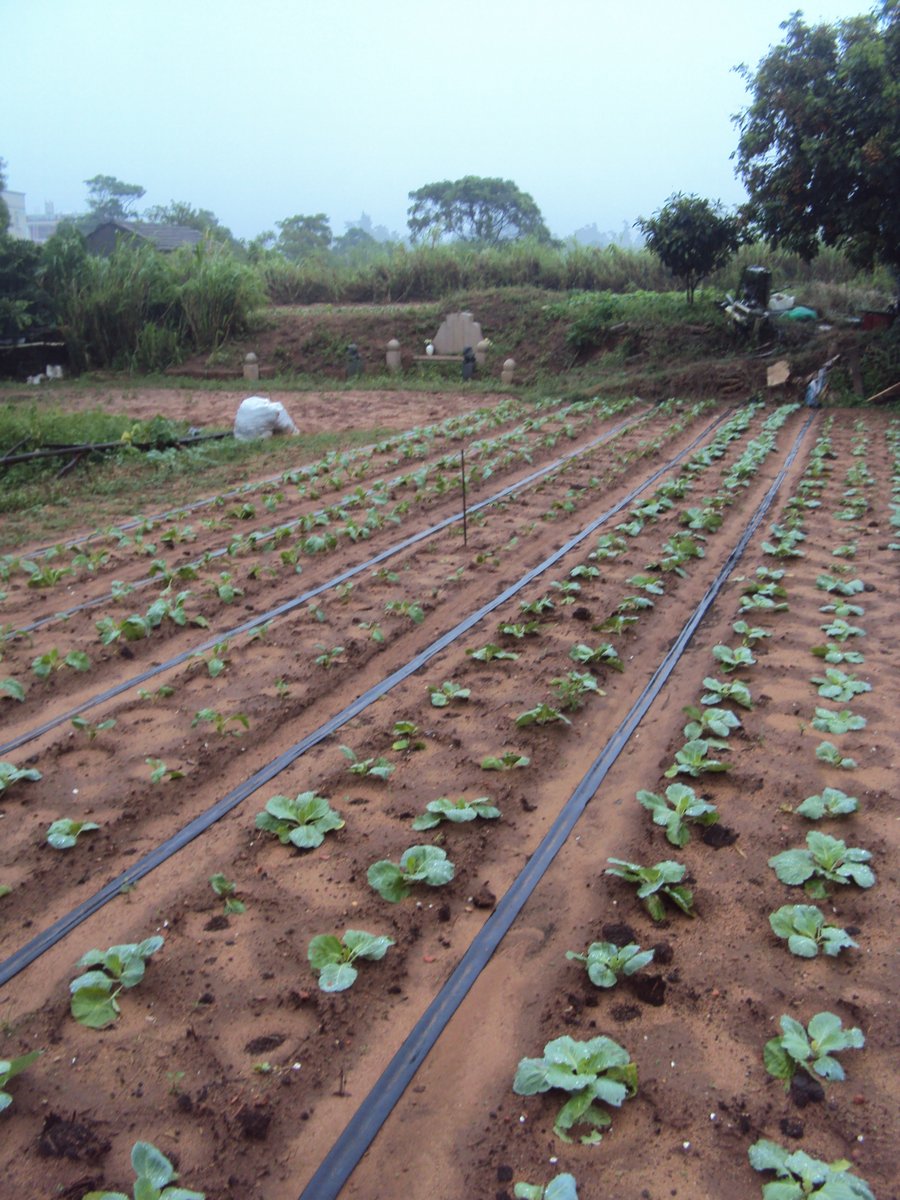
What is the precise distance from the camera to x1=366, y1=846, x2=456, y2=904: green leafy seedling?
10.1 feet

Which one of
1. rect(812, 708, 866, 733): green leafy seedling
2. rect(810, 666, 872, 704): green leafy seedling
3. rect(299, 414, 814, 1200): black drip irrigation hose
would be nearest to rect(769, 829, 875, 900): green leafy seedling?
rect(299, 414, 814, 1200): black drip irrigation hose

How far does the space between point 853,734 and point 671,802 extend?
3.60 ft

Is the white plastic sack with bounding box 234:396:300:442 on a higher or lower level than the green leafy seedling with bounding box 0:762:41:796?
higher

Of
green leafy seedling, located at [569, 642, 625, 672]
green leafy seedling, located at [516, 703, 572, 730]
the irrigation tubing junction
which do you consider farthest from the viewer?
the irrigation tubing junction

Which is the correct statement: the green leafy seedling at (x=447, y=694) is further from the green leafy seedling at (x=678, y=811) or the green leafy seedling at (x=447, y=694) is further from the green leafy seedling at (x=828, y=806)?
the green leafy seedling at (x=828, y=806)

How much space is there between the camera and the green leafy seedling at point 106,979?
2.62 metres

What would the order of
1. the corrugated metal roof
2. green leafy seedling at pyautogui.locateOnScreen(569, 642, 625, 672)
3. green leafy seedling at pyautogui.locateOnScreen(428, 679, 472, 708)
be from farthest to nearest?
the corrugated metal roof
green leafy seedling at pyautogui.locateOnScreen(569, 642, 625, 672)
green leafy seedling at pyautogui.locateOnScreen(428, 679, 472, 708)

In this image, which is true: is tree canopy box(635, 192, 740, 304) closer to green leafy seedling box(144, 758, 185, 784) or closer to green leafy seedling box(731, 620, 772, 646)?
green leafy seedling box(731, 620, 772, 646)

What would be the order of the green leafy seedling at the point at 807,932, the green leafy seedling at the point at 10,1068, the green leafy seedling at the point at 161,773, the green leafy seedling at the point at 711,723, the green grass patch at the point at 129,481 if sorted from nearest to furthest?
1. the green leafy seedling at the point at 10,1068
2. the green leafy seedling at the point at 807,932
3. the green leafy seedling at the point at 161,773
4. the green leafy seedling at the point at 711,723
5. the green grass patch at the point at 129,481

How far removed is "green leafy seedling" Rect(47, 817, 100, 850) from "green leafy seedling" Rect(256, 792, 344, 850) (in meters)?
0.66

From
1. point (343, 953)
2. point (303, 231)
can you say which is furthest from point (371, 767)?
point (303, 231)

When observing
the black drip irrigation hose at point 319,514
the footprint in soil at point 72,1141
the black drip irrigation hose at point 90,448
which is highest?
the black drip irrigation hose at point 90,448

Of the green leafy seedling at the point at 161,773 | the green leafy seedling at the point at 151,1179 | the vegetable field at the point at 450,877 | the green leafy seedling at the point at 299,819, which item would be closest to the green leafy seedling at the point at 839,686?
the vegetable field at the point at 450,877

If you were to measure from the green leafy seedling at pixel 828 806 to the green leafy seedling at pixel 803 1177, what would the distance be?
1487 millimetres
